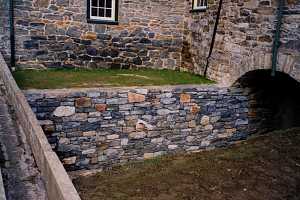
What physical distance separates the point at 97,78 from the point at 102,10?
236 cm

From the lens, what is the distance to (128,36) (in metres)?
11.2

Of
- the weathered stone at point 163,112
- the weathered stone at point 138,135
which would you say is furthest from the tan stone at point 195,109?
the weathered stone at point 138,135

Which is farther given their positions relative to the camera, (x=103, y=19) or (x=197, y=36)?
(x=197, y=36)

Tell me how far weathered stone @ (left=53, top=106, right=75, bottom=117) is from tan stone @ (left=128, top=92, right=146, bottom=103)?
4.29 ft

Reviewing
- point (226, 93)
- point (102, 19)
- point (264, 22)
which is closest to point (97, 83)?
point (102, 19)

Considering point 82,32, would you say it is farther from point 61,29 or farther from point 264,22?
point 264,22

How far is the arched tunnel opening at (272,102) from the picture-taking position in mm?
9703

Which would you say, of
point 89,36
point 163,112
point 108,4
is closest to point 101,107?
point 163,112

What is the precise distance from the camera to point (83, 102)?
26.0 feet

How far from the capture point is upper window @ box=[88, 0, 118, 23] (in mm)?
10578

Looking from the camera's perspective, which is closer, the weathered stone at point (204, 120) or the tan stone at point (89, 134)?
the tan stone at point (89, 134)

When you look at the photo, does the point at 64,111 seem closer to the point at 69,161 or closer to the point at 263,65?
the point at 69,161

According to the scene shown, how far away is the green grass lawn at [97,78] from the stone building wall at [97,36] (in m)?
0.37

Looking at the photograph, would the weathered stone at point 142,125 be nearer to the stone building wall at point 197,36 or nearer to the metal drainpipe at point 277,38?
the stone building wall at point 197,36
